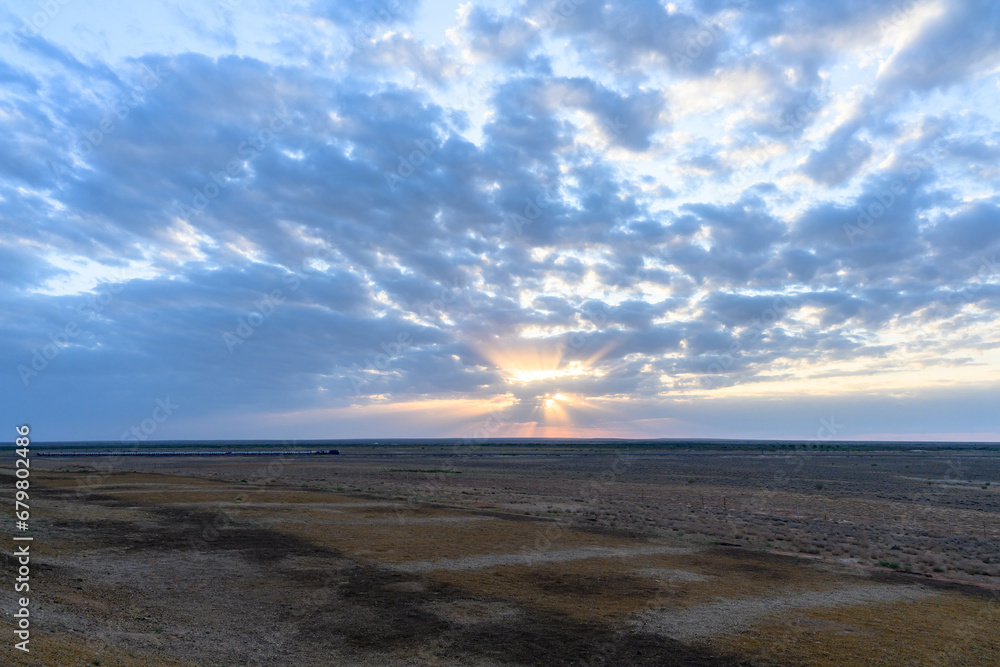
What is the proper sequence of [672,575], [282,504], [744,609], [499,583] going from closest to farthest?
1. [744,609]
2. [499,583]
3. [672,575]
4. [282,504]

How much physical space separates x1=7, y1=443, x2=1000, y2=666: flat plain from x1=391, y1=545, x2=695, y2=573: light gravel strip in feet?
0.53

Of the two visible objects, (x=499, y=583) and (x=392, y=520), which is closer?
(x=499, y=583)

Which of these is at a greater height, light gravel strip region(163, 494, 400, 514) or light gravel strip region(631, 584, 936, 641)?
light gravel strip region(163, 494, 400, 514)

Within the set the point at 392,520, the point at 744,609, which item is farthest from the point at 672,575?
the point at 392,520

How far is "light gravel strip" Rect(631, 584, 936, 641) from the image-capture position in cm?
1416

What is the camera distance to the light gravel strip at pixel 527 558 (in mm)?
20234

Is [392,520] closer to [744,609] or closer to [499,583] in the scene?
[499,583]

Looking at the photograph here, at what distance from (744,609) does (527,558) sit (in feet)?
27.3

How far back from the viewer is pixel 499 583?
18.2 meters

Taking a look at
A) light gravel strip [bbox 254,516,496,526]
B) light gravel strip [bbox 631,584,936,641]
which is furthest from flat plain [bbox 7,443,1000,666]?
light gravel strip [bbox 254,516,496,526]

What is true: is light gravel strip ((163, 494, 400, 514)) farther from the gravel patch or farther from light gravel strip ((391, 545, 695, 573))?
the gravel patch

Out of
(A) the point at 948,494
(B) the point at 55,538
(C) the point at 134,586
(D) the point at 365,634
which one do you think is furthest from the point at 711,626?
(A) the point at 948,494

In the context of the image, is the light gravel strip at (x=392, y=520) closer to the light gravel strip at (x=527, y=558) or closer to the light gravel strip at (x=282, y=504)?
the light gravel strip at (x=282, y=504)

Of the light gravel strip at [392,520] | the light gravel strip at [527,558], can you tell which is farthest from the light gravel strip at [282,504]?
the light gravel strip at [527,558]
